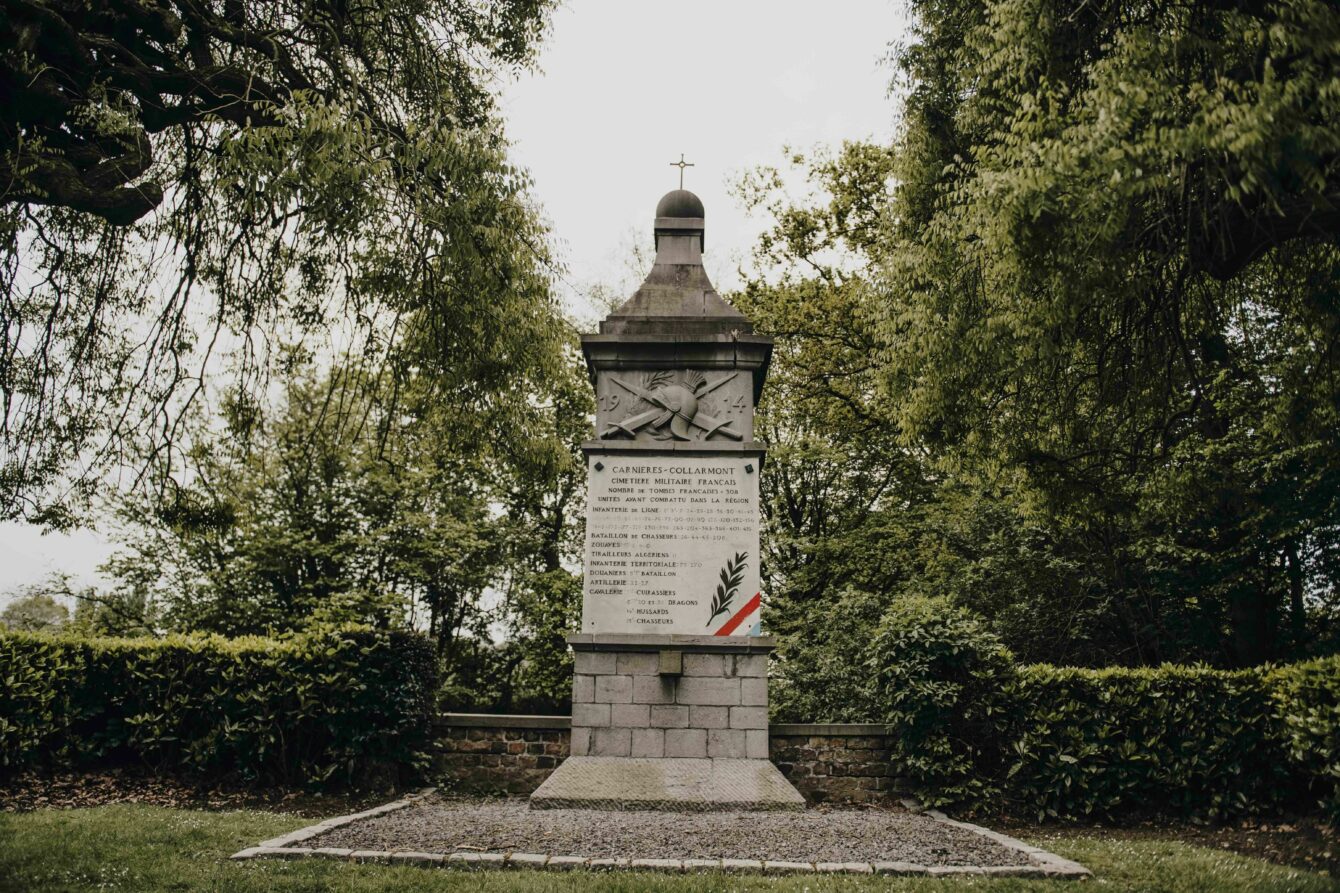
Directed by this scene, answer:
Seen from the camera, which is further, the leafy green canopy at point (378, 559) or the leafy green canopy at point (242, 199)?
the leafy green canopy at point (378, 559)

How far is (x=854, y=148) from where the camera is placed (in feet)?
60.6

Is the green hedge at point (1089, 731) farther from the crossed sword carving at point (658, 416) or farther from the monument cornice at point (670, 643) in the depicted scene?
the crossed sword carving at point (658, 416)

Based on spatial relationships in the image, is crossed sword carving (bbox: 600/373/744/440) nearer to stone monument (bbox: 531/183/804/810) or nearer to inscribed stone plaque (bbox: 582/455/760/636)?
stone monument (bbox: 531/183/804/810)

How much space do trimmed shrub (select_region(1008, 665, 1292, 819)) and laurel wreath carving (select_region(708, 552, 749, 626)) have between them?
269cm

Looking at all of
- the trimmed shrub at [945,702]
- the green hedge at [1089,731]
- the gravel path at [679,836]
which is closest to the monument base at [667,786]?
the gravel path at [679,836]

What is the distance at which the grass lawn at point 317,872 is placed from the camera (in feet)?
16.6

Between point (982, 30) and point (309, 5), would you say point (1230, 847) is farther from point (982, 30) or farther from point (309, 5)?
point (309, 5)

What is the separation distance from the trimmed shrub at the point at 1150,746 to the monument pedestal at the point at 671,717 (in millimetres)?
2281

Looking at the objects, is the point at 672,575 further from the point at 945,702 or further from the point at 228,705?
the point at 228,705

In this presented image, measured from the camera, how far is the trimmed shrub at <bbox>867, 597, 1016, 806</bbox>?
860cm

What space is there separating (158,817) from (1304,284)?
9.22 meters

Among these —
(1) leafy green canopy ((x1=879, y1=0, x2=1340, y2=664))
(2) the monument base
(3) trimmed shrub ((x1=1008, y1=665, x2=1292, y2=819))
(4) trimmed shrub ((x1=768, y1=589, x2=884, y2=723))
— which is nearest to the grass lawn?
(3) trimmed shrub ((x1=1008, y1=665, x2=1292, y2=819))

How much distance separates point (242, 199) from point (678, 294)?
12.9 feet

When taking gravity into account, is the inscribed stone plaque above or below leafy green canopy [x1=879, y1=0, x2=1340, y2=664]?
below
